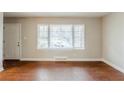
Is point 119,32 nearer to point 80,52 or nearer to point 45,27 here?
point 80,52

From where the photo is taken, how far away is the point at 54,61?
870 cm

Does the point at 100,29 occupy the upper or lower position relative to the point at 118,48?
upper

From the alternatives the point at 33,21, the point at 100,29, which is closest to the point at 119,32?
the point at 100,29

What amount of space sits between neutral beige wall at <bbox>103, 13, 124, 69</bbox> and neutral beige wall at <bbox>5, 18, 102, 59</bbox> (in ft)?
1.85

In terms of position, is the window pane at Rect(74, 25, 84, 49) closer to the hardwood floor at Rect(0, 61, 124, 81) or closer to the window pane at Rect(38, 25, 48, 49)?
the window pane at Rect(38, 25, 48, 49)

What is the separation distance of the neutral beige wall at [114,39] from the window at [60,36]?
4.49ft

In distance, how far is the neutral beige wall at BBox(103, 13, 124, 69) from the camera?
6.13 meters

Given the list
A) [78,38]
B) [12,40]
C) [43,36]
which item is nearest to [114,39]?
[78,38]

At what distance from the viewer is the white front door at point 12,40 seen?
29.2 feet

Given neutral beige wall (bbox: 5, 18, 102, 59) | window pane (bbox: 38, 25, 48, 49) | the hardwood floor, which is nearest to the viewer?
the hardwood floor

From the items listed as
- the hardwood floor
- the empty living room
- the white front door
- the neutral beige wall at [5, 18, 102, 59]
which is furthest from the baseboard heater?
the hardwood floor
